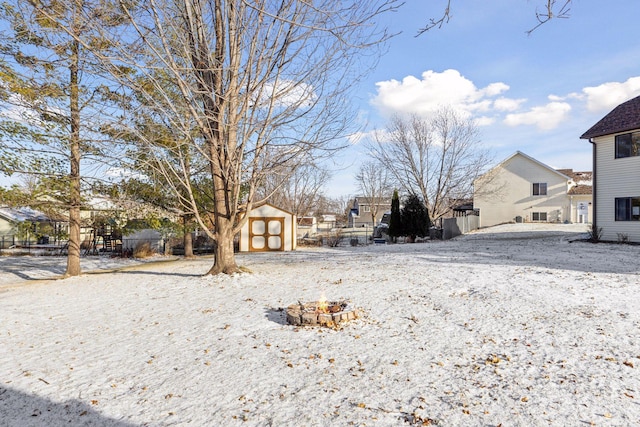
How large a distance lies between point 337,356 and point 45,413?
2912 millimetres

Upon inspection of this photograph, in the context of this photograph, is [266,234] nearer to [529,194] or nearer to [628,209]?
[628,209]

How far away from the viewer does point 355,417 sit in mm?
3152

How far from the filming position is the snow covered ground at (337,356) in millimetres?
3291

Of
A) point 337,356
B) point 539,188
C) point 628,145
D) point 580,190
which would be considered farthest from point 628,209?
point 337,356

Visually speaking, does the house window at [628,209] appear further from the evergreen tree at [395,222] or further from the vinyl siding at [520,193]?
the vinyl siding at [520,193]

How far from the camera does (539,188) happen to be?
3067 cm

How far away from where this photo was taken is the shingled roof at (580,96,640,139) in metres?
16.2

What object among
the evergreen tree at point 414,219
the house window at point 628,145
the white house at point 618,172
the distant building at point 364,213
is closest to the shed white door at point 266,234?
the evergreen tree at point 414,219

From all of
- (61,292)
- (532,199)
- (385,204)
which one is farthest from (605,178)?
(385,204)

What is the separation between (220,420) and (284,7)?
763 centimetres

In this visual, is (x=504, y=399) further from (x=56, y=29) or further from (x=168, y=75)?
(x=56, y=29)

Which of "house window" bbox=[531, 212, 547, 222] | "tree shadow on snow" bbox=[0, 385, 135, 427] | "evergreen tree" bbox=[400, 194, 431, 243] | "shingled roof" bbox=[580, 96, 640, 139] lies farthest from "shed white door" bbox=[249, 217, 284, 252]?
"house window" bbox=[531, 212, 547, 222]

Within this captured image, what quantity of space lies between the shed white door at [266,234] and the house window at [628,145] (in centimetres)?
1652

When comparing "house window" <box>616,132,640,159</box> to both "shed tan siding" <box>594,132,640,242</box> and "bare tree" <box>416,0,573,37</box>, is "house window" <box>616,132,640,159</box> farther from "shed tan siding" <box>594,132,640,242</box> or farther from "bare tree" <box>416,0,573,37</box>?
"bare tree" <box>416,0,573,37</box>
